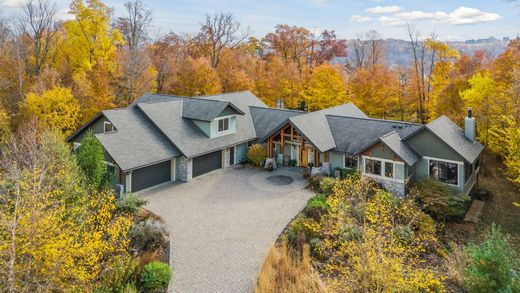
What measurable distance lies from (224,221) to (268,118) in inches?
584

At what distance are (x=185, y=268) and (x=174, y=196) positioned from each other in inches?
354

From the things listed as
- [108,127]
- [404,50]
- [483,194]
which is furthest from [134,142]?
[404,50]

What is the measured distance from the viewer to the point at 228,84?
44.3m

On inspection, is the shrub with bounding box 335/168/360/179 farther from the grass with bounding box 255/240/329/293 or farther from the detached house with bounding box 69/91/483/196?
the grass with bounding box 255/240/329/293

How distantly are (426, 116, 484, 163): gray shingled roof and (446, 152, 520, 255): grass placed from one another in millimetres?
2485

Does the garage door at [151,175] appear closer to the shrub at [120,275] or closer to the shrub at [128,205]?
the shrub at [128,205]

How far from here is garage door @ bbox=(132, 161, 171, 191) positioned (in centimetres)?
2434

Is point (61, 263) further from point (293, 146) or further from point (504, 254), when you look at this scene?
point (293, 146)

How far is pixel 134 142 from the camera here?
24875mm

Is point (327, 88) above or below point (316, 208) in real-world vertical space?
above

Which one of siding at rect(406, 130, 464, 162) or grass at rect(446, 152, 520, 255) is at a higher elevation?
siding at rect(406, 130, 464, 162)

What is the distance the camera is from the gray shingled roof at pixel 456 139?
23.8 metres

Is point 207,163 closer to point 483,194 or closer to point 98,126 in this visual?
point 98,126

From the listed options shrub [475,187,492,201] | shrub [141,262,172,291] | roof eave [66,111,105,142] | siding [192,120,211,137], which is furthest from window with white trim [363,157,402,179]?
roof eave [66,111,105,142]
